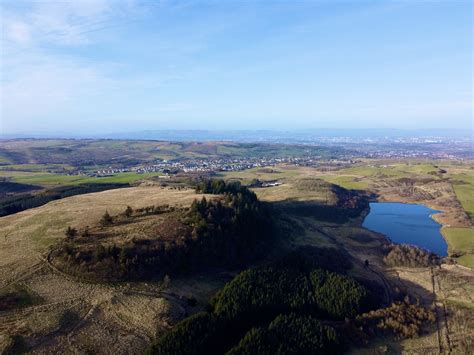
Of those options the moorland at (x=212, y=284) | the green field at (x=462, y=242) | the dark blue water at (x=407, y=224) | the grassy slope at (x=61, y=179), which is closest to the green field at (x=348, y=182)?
the dark blue water at (x=407, y=224)

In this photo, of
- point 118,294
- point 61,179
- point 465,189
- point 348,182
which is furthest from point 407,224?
point 61,179

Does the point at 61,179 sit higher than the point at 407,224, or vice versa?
the point at 61,179

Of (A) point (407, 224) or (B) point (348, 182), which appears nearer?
(A) point (407, 224)

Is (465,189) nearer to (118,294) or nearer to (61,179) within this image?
(118,294)

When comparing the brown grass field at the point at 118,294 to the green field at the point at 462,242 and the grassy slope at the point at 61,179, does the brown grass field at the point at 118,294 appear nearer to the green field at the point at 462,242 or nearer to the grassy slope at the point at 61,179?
the green field at the point at 462,242

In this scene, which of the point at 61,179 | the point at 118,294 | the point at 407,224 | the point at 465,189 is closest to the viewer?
the point at 118,294

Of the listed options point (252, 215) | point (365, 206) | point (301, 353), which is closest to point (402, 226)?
point (365, 206)

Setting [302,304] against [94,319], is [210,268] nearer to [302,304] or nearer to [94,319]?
[302,304]
